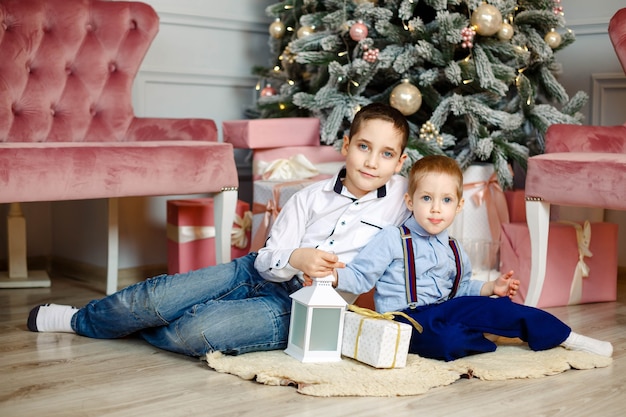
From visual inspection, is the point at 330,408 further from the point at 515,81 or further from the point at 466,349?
the point at 515,81

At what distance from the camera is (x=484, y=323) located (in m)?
1.96

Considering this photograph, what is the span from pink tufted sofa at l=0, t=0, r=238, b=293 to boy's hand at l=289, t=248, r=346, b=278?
0.73 m

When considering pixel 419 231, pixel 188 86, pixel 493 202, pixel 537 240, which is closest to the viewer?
pixel 419 231

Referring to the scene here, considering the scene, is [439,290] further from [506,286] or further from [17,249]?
[17,249]

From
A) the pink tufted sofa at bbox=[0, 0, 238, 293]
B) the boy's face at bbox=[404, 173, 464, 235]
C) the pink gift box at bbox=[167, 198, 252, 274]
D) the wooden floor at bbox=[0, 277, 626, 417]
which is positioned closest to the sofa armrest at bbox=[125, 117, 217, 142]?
the pink tufted sofa at bbox=[0, 0, 238, 293]

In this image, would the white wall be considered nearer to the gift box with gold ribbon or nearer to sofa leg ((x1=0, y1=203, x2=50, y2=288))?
sofa leg ((x1=0, y1=203, x2=50, y2=288))

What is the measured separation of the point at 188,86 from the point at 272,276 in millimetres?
1506

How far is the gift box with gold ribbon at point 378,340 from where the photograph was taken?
1.79 metres

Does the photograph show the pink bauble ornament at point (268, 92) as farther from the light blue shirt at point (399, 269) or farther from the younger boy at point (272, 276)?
the light blue shirt at point (399, 269)

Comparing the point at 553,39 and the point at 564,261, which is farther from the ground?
the point at 553,39

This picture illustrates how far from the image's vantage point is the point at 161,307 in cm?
199

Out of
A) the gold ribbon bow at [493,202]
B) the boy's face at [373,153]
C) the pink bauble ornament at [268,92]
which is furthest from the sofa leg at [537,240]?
the pink bauble ornament at [268,92]

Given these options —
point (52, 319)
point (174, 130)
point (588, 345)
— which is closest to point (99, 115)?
point (174, 130)

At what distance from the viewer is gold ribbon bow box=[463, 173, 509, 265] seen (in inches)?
110
